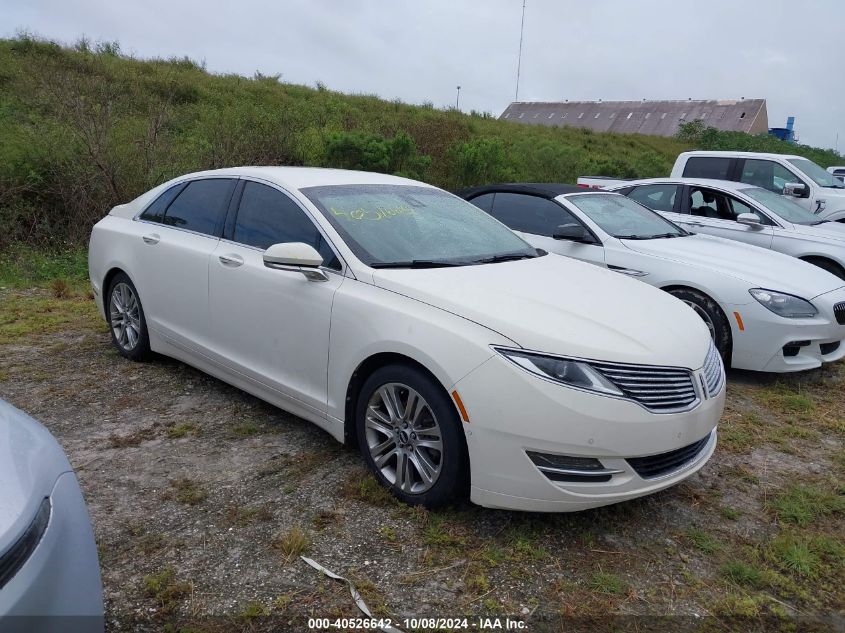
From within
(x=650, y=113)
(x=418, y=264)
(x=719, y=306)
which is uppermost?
(x=650, y=113)

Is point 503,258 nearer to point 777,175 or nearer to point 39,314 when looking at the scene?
point 39,314

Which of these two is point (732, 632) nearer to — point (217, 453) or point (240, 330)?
point (217, 453)

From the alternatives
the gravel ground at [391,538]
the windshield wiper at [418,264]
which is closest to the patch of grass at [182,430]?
the gravel ground at [391,538]

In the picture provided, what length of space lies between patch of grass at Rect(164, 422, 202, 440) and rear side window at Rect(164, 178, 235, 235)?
49.3 inches

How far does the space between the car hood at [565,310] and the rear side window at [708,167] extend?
24.1 feet

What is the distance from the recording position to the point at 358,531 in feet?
10.6

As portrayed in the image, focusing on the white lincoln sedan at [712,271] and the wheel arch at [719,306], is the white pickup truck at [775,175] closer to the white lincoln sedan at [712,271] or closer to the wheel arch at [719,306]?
the white lincoln sedan at [712,271]

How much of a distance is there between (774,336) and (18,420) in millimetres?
5101

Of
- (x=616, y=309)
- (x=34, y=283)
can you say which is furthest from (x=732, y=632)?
(x=34, y=283)

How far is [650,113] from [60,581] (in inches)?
1872

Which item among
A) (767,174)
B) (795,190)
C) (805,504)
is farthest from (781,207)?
(805,504)

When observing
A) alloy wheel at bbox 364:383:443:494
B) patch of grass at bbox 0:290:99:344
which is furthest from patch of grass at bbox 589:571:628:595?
patch of grass at bbox 0:290:99:344

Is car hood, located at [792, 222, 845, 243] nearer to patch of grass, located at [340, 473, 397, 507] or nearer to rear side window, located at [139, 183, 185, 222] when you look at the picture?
patch of grass, located at [340, 473, 397, 507]

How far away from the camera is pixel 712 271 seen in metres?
5.73
